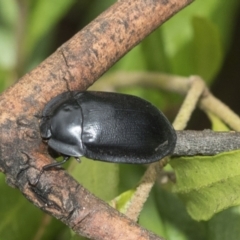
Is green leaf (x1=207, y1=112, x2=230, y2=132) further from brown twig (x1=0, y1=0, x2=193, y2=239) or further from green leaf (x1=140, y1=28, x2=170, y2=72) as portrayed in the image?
green leaf (x1=140, y1=28, x2=170, y2=72)

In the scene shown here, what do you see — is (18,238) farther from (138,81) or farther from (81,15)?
(81,15)

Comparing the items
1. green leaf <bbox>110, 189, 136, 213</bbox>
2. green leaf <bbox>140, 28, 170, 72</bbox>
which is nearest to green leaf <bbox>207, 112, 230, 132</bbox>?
green leaf <bbox>110, 189, 136, 213</bbox>

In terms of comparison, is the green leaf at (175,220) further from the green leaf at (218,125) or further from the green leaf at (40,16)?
the green leaf at (40,16)

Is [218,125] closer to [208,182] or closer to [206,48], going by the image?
[208,182]

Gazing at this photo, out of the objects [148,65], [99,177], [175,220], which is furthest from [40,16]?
[175,220]

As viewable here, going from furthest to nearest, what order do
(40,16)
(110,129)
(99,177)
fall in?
(40,16) → (99,177) → (110,129)

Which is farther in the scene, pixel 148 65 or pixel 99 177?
pixel 148 65

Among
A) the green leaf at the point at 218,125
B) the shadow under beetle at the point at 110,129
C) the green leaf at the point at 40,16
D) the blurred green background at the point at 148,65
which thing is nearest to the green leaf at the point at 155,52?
the blurred green background at the point at 148,65
